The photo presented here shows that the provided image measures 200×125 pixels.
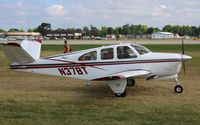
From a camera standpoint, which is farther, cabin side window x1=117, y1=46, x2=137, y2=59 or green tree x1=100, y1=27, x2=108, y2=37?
green tree x1=100, y1=27, x2=108, y2=37

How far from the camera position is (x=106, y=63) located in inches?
454

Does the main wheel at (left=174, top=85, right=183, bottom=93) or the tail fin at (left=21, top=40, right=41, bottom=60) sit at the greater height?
the tail fin at (left=21, top=40, right=41, bottom=60)

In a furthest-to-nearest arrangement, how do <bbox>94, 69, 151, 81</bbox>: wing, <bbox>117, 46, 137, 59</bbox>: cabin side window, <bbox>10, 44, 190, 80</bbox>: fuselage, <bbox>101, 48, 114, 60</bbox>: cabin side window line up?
<bbox>101, 48, 114, 60</bbox>: cabin side window
<bbox>117, 46, 137, 59</bbox>: cabin side window
<bbox>10, 44, 190, 80</bbox>: fuselage
<bbox>94, 69, 151, 81</bbox>: wing

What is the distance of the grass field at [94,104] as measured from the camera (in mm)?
7969

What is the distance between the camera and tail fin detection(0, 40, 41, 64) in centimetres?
1092

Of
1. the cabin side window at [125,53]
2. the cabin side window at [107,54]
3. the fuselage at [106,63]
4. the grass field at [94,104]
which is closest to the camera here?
Answer: the grass field at [94,104]

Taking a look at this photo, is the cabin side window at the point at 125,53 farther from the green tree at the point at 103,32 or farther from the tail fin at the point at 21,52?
the green tree at the point at 103,32

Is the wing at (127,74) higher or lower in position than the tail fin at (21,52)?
lower

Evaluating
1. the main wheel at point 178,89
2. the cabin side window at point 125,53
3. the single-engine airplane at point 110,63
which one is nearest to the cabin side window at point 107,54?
the single-engine airplane at point 110,63

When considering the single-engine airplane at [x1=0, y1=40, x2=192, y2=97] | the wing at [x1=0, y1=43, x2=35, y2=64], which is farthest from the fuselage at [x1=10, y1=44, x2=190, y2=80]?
the wing at [x1=0, y1=43, x2=35, y2=64]

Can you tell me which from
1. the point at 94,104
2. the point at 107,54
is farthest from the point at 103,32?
the point at 94,104

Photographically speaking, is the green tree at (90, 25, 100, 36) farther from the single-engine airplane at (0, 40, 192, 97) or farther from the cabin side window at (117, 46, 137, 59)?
the cabin side window at (117, 46, 137, 59)

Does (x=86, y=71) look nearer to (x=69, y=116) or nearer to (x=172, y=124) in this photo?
(x=69, y=116)

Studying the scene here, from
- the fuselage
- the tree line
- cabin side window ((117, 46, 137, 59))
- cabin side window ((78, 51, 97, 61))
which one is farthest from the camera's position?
the tree line
